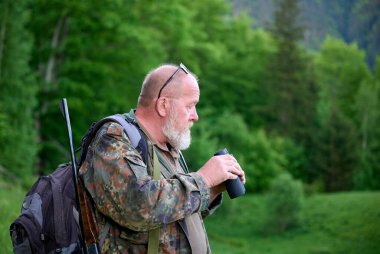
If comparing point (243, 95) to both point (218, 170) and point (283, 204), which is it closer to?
point (283, 204)

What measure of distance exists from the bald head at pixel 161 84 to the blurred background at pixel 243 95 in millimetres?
3285

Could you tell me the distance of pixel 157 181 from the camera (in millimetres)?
2336

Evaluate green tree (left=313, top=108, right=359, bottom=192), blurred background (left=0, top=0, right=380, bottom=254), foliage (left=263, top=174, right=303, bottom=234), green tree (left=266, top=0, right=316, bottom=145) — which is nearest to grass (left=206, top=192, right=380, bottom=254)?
blurred background (left=0, top=0, right=380, bottom=254)

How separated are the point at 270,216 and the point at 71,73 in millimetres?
15448

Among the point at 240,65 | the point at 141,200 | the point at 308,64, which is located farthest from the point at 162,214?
the point at 308,64

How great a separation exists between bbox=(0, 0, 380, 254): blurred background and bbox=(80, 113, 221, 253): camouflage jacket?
324cm

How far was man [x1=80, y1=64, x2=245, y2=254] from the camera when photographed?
7.57 feet

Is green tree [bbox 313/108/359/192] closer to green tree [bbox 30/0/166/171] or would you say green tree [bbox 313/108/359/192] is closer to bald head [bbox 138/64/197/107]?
green tree [bbox 30/0/166/171]

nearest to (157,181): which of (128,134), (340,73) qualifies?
(128,134)

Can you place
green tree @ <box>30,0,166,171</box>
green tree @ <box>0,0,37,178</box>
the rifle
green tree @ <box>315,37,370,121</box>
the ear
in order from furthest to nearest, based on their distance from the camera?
green tree @ <box>315,37,370,121</box>, green tree @ <box>30,0,166,171</box>, green tree @ <box>0,0,37,178</box>, the ear, the rifle

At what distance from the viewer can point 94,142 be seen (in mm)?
2422

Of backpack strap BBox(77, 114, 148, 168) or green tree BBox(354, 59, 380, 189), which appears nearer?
backpack strap BBox(77, 114, 148, 168)

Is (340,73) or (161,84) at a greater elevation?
(161,84)

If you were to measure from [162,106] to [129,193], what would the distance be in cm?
47
